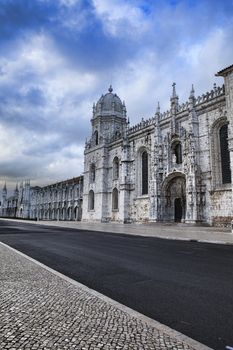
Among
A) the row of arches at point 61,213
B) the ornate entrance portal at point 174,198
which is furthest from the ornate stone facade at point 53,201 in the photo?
the ornate entrance portal at point 174,198

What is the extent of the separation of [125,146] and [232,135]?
19.6m

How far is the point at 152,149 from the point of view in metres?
37.0

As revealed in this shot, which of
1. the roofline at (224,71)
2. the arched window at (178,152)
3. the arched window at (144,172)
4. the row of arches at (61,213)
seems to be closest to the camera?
the roofline at (224,71)

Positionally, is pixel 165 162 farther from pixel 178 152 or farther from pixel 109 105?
pixel 109 105

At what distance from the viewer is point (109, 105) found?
5062 centimetres

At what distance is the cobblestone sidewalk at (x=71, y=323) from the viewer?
2939mm

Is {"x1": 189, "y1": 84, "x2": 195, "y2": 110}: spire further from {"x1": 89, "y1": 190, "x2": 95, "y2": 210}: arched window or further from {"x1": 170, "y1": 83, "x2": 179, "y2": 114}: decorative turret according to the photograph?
{"x1": 89, "y1": 190, "x2": 95, "y2": 210}: arched window

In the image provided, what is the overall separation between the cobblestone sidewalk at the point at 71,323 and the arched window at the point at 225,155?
2517cm

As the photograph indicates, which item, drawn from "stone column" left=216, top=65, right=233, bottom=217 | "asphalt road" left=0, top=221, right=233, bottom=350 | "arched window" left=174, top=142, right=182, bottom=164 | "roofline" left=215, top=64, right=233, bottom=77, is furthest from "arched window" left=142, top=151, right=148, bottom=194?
"asphalt road" left=0, top=221, right=233, bottom=350

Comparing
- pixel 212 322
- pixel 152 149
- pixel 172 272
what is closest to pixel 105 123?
pixel 152 149

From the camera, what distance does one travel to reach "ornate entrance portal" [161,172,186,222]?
32.7 m

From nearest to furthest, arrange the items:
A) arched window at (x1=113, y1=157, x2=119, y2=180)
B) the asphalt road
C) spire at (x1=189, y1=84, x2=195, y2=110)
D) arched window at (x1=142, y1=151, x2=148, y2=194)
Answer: the asphalt road < spire at (x1=189, y1=84, x2=195, y2=110) < arched window at (x1=142, y1=151, x2=148, y2=194) < arched window at (x1=113, y1=157, x2=119, y2=180)

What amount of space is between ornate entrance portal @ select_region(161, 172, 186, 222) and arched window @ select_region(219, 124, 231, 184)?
214 inches

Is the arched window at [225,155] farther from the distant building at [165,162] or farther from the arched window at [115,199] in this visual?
the arched window at [115,199]
